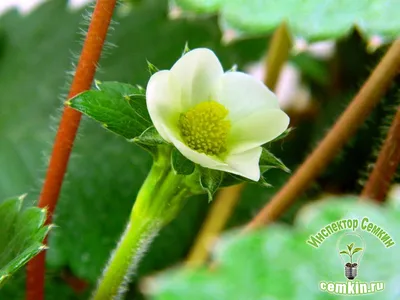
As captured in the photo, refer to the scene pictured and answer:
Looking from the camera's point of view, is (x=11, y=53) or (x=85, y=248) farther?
(x=11, y=53)

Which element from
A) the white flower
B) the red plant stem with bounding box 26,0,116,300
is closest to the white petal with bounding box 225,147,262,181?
the white flower

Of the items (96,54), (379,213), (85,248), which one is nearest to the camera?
Answer: (379,213)

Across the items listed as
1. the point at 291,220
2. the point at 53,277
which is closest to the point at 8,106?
the point at 53,277

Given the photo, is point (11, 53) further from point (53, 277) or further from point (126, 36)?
point (53, 277)

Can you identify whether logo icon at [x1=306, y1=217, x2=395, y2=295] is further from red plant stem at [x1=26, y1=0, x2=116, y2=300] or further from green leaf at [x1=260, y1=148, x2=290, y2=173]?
red plant stem at [x1=26, y1=0, x2=116, y2=300]

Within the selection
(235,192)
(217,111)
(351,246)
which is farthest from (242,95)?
(235,192)

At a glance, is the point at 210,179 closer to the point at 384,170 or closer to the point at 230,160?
the point at 230,160
